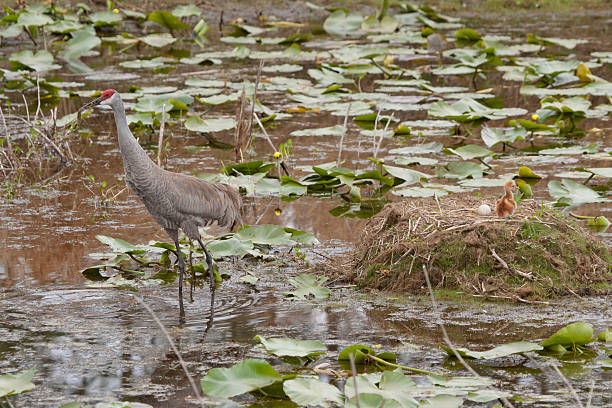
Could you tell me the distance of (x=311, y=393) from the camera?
360 centimetres

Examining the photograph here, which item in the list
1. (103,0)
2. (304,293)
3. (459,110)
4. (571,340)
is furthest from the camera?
(103,0)

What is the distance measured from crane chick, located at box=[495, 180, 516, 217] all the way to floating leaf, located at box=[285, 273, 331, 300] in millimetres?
1182

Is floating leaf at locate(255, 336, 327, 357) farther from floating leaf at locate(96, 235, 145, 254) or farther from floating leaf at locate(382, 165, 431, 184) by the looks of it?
floating leaf at locate(382, 165, 431, 184)

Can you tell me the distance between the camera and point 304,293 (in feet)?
17.5

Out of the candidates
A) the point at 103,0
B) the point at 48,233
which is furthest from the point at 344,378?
the point at 103,0

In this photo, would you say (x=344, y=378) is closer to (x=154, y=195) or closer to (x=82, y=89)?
(x=154, y=195)

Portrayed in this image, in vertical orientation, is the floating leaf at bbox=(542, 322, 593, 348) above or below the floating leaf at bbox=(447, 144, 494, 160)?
below

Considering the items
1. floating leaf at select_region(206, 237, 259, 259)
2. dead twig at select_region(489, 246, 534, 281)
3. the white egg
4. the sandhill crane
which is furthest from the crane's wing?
dead twig at select_region(489, 246, 534, 281)

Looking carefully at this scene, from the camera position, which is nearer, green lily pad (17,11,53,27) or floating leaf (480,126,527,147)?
floating leaf (480,126,527,147)

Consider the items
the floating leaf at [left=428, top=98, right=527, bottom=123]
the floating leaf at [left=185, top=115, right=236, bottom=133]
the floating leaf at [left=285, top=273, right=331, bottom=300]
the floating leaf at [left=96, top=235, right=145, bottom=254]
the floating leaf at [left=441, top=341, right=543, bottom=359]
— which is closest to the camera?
the floating leaf at [left=441, top=341, right=543, bottom=359]

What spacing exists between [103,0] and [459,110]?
30.6ft

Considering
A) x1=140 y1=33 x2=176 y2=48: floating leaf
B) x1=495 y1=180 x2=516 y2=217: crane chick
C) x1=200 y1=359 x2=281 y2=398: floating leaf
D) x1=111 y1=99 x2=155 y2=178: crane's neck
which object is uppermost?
x1=140 y1=33 x2=176 y2=48: floating leaf

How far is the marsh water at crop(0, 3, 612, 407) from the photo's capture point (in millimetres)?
4207

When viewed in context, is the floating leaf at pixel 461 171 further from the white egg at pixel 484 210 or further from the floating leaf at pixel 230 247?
the floating leaf at pixel 230 247
